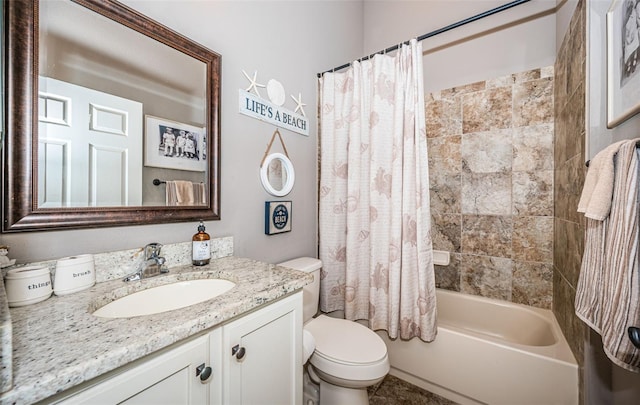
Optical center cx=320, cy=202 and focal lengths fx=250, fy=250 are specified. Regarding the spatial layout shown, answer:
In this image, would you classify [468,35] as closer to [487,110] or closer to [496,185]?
[487,110]

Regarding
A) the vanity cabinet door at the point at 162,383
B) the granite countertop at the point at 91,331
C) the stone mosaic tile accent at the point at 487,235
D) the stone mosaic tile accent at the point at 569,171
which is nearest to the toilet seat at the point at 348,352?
the granite countertop at the point at 91,331

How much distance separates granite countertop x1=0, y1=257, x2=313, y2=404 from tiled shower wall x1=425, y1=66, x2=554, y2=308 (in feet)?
5.61

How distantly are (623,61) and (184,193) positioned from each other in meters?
1.77

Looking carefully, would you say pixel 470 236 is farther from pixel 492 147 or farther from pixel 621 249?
pixel 621 249

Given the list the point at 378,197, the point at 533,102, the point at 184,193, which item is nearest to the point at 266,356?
the point at 184,193

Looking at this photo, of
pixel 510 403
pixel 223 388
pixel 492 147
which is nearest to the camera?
pixel 223 388

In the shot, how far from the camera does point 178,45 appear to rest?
1.12 meters

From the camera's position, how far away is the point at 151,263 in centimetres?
97

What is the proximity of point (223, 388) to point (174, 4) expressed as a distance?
150 centimetres

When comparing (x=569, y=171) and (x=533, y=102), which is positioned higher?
(x=533, y=102)

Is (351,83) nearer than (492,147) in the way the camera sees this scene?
Yes

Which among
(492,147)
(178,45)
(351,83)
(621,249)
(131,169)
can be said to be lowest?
(621,249)

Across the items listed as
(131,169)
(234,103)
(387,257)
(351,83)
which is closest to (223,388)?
(131,169)

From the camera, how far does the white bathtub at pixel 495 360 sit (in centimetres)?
124
